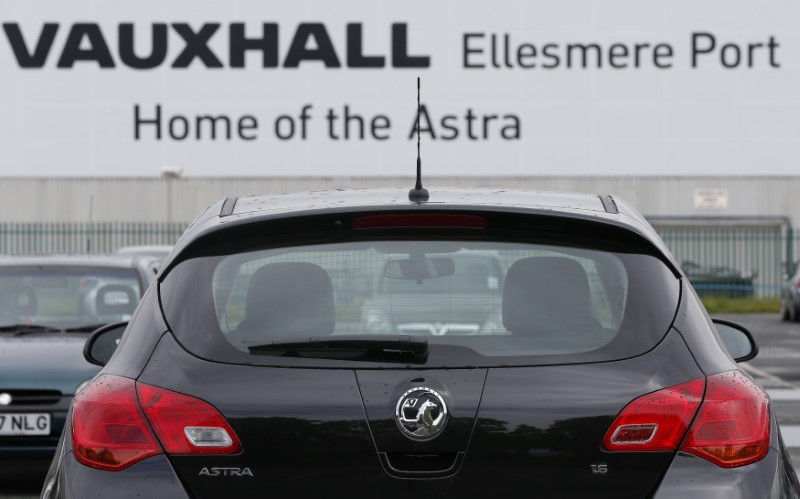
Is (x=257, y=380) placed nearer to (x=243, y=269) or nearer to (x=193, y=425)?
(x=193, y=425)

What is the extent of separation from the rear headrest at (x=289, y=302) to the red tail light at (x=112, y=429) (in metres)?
0.30

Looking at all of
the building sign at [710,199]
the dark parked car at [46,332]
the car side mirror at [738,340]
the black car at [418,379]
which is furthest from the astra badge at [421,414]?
the building sign at [710,199]

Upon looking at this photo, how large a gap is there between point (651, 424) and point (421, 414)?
0.47 meters

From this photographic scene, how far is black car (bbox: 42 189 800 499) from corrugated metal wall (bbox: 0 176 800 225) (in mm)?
44012

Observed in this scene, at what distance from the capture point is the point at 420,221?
11.5ft

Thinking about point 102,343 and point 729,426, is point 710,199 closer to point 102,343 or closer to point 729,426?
point 102,343

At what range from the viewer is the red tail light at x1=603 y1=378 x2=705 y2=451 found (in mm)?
3205

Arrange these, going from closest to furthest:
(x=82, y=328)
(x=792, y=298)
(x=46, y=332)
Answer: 1. (x=46, y=332)
2. (x=82, y=328)
3. (x=792, y=298)

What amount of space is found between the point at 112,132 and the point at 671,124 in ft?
58.2

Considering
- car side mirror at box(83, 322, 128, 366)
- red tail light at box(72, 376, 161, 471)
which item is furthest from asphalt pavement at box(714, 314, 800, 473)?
red tail light at box(72, 376, 161, 471)

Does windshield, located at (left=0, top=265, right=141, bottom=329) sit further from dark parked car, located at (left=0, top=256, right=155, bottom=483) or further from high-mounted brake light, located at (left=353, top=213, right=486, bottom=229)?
high-mounted brake light, located at (left=353, top=213, right=486, bottom=229)

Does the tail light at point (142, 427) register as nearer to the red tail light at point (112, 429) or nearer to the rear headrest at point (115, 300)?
the red tail light at point (112, 429)

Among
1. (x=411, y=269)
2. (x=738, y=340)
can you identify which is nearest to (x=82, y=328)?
(x=738, y=340)

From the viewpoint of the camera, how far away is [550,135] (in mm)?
49781
